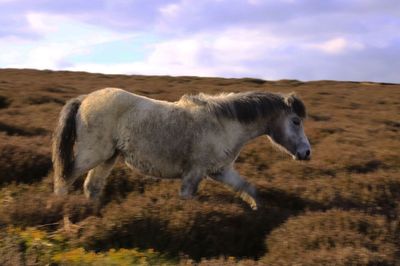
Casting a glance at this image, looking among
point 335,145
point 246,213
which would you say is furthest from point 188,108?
point 335,145

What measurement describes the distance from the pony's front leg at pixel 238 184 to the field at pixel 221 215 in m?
0.16

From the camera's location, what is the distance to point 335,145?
1352cm

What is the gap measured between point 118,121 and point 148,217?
1.73 meters

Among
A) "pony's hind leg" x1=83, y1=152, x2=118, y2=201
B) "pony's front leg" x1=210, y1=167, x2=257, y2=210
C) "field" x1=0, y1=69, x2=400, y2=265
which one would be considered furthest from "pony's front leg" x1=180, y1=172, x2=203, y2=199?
"pony's hind leg" x1=83, y1=152, x2=118, y2=201

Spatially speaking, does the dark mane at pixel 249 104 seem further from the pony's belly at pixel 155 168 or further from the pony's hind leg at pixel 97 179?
the pony's hind leg at pixel 97 179

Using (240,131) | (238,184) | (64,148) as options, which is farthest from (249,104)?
(64,148)

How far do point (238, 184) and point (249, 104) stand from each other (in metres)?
1.22

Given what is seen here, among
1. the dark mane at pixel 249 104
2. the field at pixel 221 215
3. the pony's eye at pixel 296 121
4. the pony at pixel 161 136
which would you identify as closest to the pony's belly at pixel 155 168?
the pony at pixel 161 136

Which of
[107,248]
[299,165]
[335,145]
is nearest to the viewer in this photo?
[107,248]

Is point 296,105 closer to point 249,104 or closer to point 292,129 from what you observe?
point 292,129

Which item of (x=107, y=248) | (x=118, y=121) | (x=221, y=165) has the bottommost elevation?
(x=107, y=248)

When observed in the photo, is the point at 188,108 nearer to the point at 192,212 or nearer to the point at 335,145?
the point at 192,212

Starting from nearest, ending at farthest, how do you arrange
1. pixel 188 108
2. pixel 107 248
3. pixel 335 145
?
pixel 107 248 < pixel 188 108 < pixel 335 145

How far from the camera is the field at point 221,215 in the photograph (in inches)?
242
